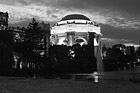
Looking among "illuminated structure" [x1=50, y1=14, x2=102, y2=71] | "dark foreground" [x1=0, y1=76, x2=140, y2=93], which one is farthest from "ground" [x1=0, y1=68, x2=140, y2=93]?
"illuminated structure" [x1=50, y1=14, x2=102, y2=71]

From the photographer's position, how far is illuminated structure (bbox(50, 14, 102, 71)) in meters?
150

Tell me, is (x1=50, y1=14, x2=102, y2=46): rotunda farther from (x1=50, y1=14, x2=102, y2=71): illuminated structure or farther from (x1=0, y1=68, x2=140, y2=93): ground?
Result: (x1=0, y1=68, x2=140, y2=93): ground

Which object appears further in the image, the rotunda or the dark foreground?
the rotunda

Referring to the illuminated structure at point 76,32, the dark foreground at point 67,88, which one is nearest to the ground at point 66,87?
the dark foreground at point 67,88

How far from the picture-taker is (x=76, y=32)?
6009 inches

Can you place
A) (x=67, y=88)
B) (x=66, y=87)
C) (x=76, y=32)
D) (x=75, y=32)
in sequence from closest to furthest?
(x=67, y=88), (x=66, y=87), (x=75, y=32), (x=76, y=32)

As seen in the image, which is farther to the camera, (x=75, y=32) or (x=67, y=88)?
(x=75, y=32)

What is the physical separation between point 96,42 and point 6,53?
385 feet

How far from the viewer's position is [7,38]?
5131 centimetres

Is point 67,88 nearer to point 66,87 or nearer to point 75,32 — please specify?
point 66,87

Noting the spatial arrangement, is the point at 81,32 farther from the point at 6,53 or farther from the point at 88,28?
the point at 6,53

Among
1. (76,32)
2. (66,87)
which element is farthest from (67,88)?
(76,32)

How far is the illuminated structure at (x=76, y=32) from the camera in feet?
494

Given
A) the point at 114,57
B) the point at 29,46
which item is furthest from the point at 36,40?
the point at 114,57
